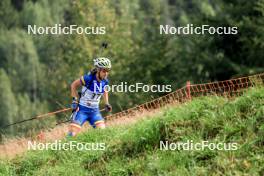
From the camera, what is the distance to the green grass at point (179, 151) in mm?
9125

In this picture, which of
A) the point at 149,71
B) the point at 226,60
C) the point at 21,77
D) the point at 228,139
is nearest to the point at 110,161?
the point at 228,139

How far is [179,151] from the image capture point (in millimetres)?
9891

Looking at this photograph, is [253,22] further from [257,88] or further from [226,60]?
[257,88]

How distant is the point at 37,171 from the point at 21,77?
2556 inches
